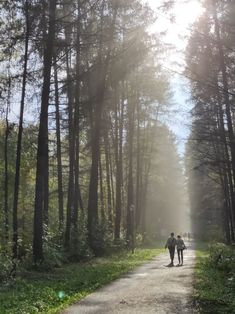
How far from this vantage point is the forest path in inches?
401

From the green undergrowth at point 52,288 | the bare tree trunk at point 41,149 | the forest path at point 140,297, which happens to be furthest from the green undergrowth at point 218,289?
the bare tree trunk at point 41,149

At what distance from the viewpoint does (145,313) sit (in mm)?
9797

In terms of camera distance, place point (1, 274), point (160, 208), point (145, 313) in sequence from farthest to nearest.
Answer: point (160, 208), point (1, 274), point (145, 313)

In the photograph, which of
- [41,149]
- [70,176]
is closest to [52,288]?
[41,149]

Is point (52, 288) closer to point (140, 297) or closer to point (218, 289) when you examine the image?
point (140, 297)

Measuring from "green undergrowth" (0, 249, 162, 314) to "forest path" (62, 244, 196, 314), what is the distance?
398mm

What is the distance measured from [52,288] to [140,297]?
247 centimetres

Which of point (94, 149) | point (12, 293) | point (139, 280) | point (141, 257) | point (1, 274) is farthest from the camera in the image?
point (141, 257)

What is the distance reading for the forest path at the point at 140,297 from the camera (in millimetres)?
10176

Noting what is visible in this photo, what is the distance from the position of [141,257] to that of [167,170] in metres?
45.8

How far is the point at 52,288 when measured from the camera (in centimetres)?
1297

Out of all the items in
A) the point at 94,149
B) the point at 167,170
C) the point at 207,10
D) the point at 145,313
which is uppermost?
the point at 167,170

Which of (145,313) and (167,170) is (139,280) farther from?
(167,170)

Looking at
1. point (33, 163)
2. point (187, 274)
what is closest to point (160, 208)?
point (33, 163)
